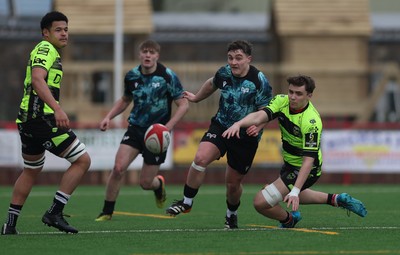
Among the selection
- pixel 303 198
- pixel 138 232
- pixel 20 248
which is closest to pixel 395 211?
pixel 303 198

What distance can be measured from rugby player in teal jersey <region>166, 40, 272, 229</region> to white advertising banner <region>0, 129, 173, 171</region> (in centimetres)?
1205

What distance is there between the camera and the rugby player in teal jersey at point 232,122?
11961mm

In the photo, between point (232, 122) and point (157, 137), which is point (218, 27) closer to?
point (157, 137)

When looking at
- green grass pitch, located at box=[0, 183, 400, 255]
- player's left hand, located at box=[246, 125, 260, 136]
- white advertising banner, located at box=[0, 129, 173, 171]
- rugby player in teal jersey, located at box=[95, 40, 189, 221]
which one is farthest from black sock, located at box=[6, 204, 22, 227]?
white advertising banner, located at box=[0, 129, 173, 171]

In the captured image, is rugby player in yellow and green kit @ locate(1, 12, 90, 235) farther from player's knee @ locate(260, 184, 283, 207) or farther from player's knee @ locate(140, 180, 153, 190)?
player's knee @ locate(140, 180, 153, 190)

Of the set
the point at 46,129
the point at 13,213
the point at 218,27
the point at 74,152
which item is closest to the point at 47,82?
the point at 46,129

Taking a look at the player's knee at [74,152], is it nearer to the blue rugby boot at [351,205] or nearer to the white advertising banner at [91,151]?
the blue rugby boot at [351,205]

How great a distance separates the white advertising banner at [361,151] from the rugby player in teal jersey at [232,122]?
510 inches

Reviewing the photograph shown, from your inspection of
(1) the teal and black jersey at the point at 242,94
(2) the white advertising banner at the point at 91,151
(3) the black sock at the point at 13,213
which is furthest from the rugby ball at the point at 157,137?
(2) the white advertising banner at the point at 91,151

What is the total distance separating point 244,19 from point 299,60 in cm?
305

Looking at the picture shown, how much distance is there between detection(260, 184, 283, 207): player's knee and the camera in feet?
38.0

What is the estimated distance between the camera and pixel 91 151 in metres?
24.6

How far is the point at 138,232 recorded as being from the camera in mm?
11570

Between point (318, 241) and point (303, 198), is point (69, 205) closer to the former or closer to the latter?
point (303, 198)
